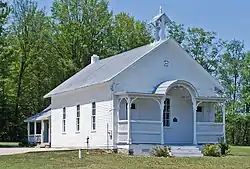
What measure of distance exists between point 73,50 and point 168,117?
29268 millimetres

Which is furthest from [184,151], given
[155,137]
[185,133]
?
[185,133]

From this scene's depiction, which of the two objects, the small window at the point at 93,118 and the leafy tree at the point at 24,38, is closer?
the small window at the point at 93,118

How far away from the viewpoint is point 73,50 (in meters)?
60.1

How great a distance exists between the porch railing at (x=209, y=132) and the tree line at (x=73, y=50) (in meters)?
25.7

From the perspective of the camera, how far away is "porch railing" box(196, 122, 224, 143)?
3222 centimetres

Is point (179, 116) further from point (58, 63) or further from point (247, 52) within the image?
point (247, 52)

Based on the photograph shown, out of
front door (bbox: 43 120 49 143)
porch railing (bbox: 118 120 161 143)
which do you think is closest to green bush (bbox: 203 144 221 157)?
porch railing (bbox: 118 120 161 143)

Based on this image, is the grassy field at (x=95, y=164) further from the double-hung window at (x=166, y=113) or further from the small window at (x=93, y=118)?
the double-hung window at (x=166, y=113)

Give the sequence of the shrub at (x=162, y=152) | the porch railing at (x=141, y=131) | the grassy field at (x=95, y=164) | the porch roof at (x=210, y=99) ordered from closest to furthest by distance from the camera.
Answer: the grassy field at (x=95, y=164) < the shrub at (x=162, y=152) < the porch railing at (x=141, y=131) < the porch roof at (x=210, y=99)

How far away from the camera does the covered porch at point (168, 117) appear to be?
2988 cm

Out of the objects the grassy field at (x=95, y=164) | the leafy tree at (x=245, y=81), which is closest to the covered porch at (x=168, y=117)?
the grassy field at (x=95, y=164)

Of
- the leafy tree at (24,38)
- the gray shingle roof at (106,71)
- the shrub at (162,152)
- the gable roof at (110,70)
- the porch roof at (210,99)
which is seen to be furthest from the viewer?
the leafy tree at (24,38)

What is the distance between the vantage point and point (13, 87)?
58375 mm

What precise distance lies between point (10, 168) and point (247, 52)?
50.8m
